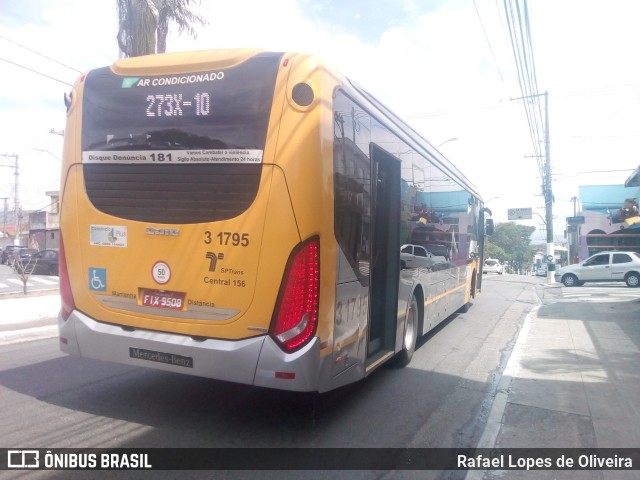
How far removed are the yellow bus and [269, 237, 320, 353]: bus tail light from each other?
0.04 ft

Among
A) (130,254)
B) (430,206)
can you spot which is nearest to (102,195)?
(130,254)

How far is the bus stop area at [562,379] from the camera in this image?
503cm

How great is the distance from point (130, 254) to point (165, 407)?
1.62 meters

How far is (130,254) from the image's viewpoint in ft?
15.9

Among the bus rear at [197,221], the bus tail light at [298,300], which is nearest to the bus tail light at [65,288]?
the bus rear at [197,221]

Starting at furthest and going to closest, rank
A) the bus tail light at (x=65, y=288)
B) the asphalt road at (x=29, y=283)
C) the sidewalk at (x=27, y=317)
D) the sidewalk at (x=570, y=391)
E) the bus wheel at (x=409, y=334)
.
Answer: the asphalt road at (x=29, y=283), the sidewalk at (x=27, y=317), the bus wheel at (x=409, y=334), the bus tail light at (x=65, y=288), the sidewalk at (x=570, y=391)

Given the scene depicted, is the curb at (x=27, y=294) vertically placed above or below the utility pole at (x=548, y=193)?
below

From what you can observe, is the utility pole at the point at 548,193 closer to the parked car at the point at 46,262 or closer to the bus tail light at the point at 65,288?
the parked car at the point at 46,262

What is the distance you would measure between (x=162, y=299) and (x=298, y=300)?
1292 millimetres

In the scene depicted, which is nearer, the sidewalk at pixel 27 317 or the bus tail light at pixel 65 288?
the bus tail light at pixel 65 288

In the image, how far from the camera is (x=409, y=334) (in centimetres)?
741

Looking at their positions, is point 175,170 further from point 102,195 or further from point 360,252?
point 360,252

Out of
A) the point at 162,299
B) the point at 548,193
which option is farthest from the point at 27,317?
the point at 548,193

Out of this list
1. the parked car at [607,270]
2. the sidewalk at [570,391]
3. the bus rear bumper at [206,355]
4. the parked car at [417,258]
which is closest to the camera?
the bus rear bumper at [206,355]
